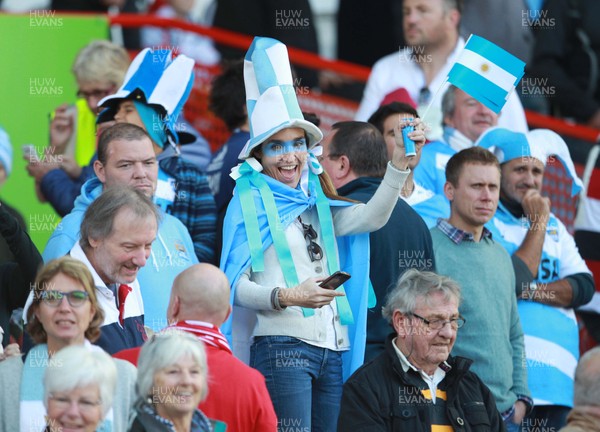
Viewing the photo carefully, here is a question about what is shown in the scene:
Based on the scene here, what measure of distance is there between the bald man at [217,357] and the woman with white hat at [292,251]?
2.54 ft

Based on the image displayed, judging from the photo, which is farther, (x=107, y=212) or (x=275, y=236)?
(x=275, y=236)

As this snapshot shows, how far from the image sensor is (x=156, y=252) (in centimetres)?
873

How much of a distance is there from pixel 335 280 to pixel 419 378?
26.2 inches

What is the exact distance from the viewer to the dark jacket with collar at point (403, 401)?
7.66m

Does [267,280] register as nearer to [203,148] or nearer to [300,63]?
[203,148]

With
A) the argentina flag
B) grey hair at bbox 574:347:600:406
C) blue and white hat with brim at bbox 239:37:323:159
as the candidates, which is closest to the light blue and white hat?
blue and white hat with brim at bbox 239:37:323:159

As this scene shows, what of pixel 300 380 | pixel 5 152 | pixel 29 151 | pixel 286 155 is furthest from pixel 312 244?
pixel 29 151

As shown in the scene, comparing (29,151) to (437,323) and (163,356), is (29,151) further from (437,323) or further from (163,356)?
(163,356)

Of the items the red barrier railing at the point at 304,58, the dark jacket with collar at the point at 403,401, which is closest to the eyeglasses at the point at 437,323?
the dark jacket with collar at the point at 403,401

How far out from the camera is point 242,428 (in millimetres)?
7094

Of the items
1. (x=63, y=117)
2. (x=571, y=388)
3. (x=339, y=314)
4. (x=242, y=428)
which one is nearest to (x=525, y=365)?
(x=571, y=388)

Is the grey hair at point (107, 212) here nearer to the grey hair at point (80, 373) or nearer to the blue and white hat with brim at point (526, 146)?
the grey hair at point (80, 373)

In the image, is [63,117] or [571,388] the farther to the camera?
[63,117]

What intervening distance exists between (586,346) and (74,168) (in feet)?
12.2
